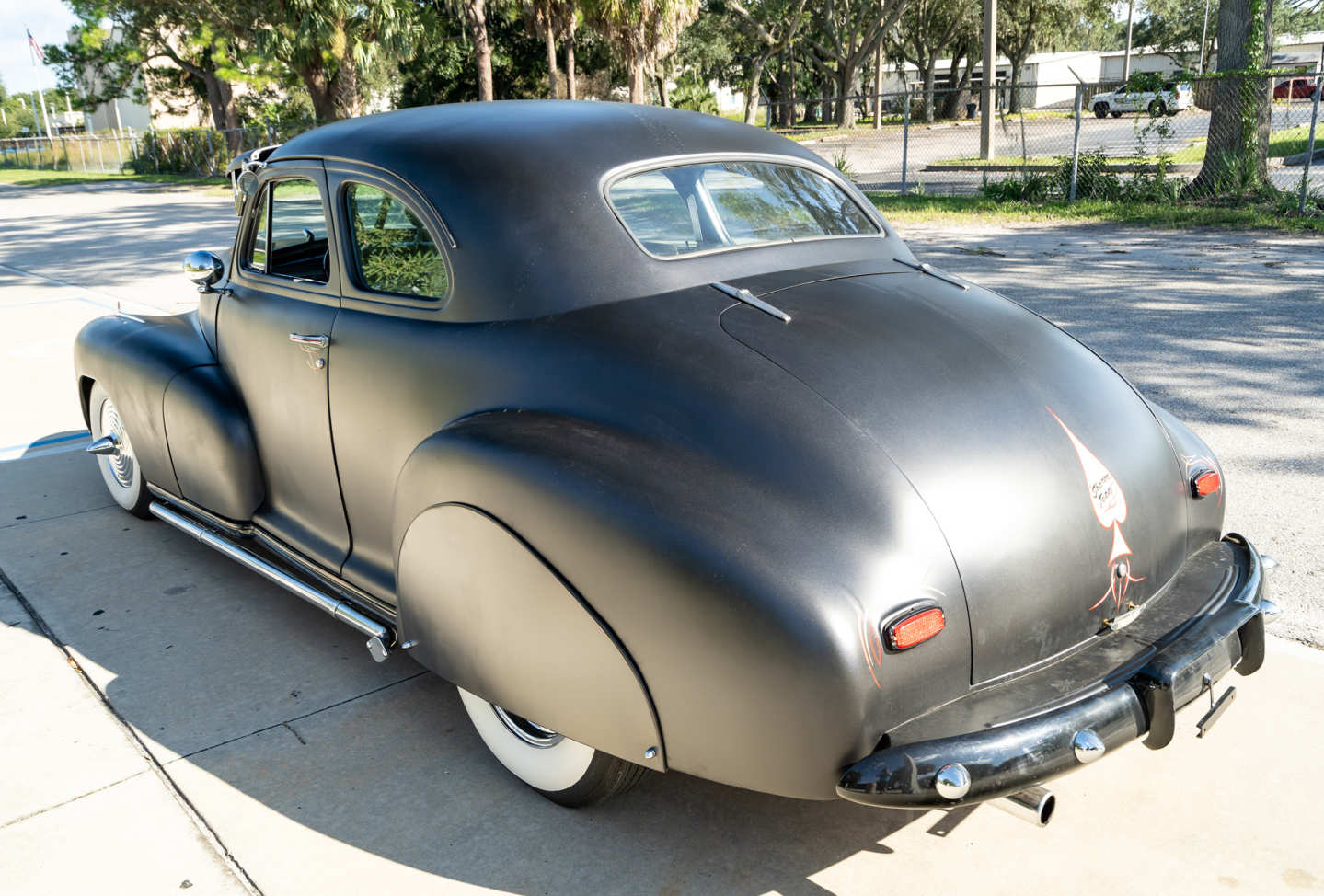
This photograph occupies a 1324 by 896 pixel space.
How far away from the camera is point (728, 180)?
126 inches

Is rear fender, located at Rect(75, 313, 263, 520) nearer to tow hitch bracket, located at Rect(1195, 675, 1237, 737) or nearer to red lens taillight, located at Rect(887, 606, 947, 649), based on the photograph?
red lens taillight, located at Rect(887, 606, 947, 649)

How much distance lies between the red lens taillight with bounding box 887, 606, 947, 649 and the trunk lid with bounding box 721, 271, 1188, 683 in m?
0.12

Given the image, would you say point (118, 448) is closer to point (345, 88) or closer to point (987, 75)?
point (987, 75)

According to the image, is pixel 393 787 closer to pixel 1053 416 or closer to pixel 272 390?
pixel 272 390

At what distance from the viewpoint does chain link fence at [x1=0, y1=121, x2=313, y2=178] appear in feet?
98.5

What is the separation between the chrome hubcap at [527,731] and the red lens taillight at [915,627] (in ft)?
3.14

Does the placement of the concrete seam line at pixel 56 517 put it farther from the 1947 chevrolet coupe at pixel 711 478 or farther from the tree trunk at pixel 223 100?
the tree trunk at pixel 223 100

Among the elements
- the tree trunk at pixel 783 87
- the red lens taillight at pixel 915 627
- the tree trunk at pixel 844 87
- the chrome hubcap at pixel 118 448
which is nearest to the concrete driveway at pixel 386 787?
the chrome hubcap at pixel 118 448

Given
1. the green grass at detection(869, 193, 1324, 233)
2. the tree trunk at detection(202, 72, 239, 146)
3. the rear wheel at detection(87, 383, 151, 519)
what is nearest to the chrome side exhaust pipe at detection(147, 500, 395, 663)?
the rear wheel at detection(87, 383, 151, 519)

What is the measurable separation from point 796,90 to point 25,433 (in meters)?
58.7

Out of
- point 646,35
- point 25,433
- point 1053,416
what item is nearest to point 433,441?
point 1053,416

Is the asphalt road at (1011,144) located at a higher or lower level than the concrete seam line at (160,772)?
higher

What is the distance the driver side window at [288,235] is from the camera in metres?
3.64

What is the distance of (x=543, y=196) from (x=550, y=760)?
1.50 m
